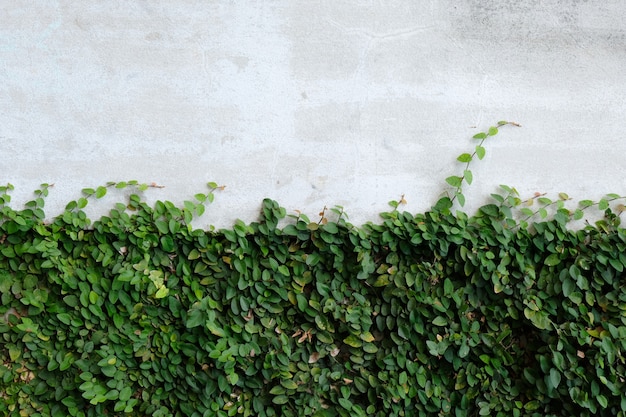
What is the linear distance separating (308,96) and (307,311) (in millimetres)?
995

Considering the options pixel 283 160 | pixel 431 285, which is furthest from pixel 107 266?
pixel 431 285

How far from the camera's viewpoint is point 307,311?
276 centimetres

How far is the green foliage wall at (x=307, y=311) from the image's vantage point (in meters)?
2.71

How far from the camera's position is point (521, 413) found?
2.85 m

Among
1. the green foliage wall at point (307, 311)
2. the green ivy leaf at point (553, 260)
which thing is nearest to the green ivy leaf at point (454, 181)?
the green foliage wall at point (307, 311)

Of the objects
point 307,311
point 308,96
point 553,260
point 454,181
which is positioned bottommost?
point 307,311

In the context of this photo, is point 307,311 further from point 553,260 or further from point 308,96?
point 553,260

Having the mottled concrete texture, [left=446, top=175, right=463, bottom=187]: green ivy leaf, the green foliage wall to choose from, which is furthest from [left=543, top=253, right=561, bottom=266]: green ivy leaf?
[left=446, top=175, right=463, bottom=187]: green ivy leaf

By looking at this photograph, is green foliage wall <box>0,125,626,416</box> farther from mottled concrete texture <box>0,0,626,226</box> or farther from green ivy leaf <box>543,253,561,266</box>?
mottled concrete texture <box>0,0,626,226</box>

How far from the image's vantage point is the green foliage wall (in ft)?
8.88

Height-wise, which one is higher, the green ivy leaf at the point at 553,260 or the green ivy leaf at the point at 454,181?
the green ivy leaf at the point at 454,181

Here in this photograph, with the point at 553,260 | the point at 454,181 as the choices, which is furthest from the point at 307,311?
the point at 553,260

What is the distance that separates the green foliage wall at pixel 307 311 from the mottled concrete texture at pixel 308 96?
0.13 m

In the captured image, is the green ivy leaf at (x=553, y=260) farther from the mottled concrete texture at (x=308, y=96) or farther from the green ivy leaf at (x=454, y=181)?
the green ivy leaf at (x=454, y=181)
